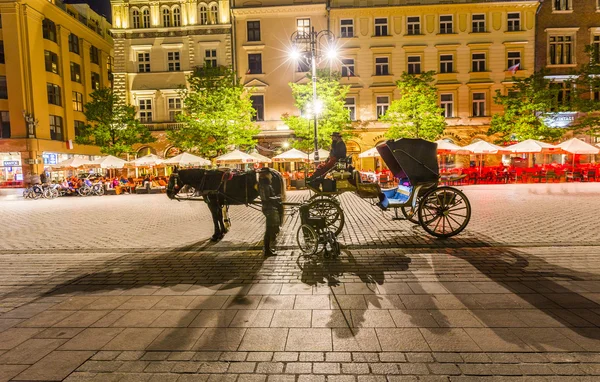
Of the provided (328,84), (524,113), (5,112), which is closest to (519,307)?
(328,84)

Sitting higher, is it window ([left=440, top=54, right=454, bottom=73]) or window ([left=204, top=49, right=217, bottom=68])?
window ([left=204, top=49, right=217, bottom=68])

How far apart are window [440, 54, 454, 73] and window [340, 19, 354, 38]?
8.25 m

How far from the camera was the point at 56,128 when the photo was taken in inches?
1475

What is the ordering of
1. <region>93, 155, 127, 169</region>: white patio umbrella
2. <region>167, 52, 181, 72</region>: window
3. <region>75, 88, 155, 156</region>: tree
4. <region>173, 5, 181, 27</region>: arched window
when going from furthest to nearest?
<region>167, 52, 181, 72</region>: window < <region>173, 5, 181, 27</region>: arched window < <region>75, 88, 155, 156</region>: tree < <region>93, 155, 127, 169</region>: white patio umbrella

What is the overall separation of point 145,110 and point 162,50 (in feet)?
18.9

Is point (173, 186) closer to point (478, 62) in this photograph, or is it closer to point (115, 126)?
point (115, 126)

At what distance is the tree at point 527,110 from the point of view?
97.3 ft

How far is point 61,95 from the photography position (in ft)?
126

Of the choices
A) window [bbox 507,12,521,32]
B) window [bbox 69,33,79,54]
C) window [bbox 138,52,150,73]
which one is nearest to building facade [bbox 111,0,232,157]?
window [bbox 138,52,150,73]

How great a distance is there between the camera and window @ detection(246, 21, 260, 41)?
34.3 m

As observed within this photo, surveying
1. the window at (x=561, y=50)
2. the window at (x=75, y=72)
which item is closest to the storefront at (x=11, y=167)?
the window at (x=75, y=72)

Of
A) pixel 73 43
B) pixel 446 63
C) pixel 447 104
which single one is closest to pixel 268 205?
pixel 447 104

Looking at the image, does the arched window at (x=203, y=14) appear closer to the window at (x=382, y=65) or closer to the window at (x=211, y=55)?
the window at (x=211, y=55)

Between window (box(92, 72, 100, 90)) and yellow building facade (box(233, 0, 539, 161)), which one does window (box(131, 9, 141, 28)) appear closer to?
yellow building facade (box(233, 0, 539, 161))
